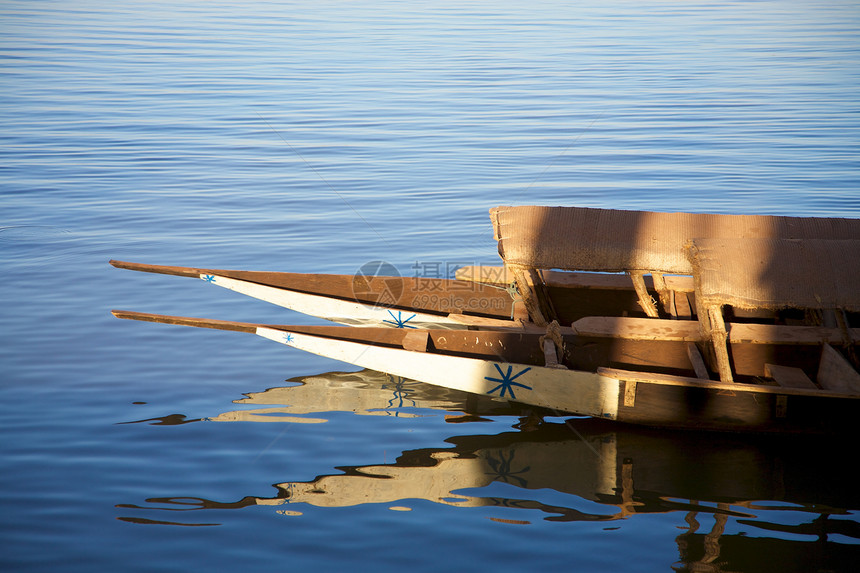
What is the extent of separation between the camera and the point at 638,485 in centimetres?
605

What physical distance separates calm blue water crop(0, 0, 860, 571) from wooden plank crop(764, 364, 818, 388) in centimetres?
52

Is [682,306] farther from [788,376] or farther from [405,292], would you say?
[405,292]

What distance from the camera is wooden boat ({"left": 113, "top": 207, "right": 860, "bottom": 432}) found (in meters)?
6.50

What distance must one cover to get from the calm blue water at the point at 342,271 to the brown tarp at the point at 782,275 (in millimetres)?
1244

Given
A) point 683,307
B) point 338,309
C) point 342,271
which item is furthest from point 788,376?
point 342,271

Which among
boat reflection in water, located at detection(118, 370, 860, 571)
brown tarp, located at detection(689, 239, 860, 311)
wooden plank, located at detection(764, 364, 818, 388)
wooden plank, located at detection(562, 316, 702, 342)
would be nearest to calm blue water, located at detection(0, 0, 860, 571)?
boat reflection in water, located at detection(118, 370, 860, 571)

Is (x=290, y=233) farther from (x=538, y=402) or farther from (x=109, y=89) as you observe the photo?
(x=109, y=89)

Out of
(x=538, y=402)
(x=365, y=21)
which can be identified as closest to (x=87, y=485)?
(x=538, y=402)

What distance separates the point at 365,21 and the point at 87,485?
47087 mm

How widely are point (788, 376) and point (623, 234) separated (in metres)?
1.92

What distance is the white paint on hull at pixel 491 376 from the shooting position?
6586 mm

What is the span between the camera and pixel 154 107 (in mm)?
23500

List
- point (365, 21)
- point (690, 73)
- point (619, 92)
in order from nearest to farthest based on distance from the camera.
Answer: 1. point (619, 92)
2. point (690, 73)
3. point (365, 21)

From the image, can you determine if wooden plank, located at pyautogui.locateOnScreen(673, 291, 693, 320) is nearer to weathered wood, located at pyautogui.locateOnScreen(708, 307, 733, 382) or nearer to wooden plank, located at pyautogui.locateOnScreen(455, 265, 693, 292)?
wooden plank, located at pyautogui.locateOnScreen(455, 265, 693, 292)
